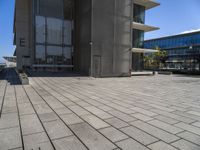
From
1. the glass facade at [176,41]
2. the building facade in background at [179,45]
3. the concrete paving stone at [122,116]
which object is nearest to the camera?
the concrete paving stone at [122,116]

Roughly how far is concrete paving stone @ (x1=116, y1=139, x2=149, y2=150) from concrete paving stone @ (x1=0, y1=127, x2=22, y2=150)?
176 centimetres

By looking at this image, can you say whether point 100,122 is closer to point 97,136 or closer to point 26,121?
point 97,136

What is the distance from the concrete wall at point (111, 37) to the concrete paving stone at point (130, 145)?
36.8 ft

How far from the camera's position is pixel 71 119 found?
3.68 m

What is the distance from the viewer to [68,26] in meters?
19.5

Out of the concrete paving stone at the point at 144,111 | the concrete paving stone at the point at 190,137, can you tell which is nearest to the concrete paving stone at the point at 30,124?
the concrete paving stone at the point at 144,111

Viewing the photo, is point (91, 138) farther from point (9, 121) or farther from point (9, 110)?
point (9, 110)

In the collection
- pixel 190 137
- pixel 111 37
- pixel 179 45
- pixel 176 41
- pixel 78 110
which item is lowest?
pixel 190 137

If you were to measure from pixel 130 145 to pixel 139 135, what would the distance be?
46 centimetres

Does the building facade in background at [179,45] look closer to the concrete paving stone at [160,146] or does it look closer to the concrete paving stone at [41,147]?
the concrete paving stone at [160,146]

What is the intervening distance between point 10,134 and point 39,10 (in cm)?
1838

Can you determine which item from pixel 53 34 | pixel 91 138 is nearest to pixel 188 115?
pixel 91 138

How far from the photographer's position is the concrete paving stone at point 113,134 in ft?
9.21

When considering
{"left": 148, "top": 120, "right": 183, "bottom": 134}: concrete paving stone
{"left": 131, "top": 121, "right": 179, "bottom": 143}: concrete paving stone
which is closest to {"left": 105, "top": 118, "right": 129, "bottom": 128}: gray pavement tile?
{"left": 131, "top": 121, "right": 179, "bottom": 143}: concrete paving stone
